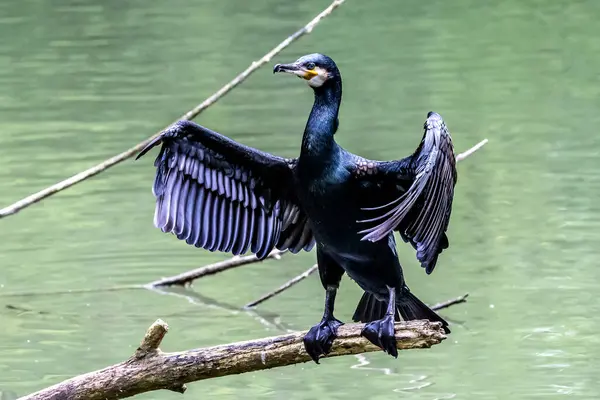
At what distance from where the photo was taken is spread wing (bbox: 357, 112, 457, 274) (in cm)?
475

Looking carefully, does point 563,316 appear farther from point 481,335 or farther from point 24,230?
point 24,230

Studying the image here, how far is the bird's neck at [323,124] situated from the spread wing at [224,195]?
288 mm

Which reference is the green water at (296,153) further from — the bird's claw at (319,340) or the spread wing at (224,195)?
the bird's claw at (319,340)

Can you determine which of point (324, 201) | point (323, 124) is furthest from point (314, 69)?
point (324, 201)

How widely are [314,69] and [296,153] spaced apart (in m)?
6.29

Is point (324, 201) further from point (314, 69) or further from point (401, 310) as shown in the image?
point (401, 310)

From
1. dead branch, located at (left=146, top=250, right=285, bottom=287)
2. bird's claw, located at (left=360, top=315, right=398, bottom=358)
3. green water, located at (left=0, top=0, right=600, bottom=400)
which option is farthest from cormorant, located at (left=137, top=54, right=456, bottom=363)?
dead branch, located at (left=146, top=250, right=285, bottom=287)

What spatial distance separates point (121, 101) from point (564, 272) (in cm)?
672

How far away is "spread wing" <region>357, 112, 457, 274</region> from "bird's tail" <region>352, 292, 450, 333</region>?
0.28 meters

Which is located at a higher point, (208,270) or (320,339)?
(320,339)

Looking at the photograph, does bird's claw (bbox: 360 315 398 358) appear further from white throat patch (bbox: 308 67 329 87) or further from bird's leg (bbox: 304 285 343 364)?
white throat patch (bbox: 308 67 329 87)

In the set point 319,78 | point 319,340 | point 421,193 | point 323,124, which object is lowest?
point 319,340

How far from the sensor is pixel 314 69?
504 cm

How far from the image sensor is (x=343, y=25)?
17.9 meters
